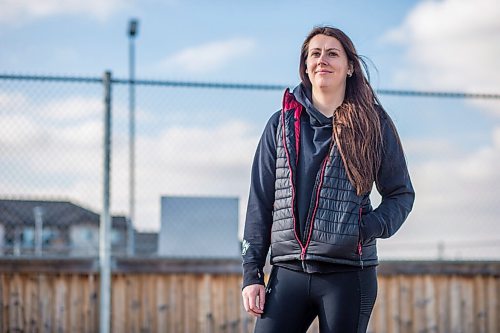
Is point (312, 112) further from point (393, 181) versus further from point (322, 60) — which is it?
point (393, 181)

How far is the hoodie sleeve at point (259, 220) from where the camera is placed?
3.23 meters

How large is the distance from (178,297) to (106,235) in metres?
0.75

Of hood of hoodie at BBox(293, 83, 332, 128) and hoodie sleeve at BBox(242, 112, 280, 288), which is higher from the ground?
hood of hoodie at BBox(293, 83, 332, 128)

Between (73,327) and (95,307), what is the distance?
224mm

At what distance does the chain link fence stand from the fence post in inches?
1.9

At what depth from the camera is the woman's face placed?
10.7 ft

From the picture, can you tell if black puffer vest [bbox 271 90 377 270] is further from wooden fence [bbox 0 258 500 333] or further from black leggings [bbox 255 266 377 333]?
wooden fence [bbox 0 258 500 333]

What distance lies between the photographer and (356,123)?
3.19 meters

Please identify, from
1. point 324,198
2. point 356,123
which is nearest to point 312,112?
point 356,123

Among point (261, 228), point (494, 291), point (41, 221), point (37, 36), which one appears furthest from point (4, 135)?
point (494, 291)

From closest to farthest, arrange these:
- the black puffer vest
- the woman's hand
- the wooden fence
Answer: the black puffer vest
the woman's hand
the wooden fence

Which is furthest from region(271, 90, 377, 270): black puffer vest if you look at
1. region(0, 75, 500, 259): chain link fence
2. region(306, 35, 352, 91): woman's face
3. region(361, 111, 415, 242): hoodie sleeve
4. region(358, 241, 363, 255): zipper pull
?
region(0, 75, 500, 259): chain link fence

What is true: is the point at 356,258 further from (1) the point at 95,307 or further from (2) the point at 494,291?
(2) the point at 494,291

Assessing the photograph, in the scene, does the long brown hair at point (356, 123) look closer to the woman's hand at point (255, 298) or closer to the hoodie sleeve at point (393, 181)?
the hoodie sleeve at point (393, 181)
